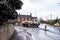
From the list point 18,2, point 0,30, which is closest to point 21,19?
point 18,2

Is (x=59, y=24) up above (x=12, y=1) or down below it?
below

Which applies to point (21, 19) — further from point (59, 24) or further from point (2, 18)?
point (2, 18)

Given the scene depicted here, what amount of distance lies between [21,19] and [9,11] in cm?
10151

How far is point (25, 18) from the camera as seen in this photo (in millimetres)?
118000

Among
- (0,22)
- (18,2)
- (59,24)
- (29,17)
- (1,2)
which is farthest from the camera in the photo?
(29,17)

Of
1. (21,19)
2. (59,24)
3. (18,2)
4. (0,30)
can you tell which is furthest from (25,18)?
(0,30)

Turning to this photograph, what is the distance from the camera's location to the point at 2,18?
16906 millimetres

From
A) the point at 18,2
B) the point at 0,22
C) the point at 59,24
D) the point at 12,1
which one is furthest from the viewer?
the point at 59,24

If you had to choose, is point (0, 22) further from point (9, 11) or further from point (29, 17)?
point (29, 17)

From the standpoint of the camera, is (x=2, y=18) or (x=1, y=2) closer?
(x=1, y=2)

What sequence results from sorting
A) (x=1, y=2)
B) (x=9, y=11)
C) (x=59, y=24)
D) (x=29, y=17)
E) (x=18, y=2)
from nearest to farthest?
(x=1, y=2) < (x=9, y=11) < (x=18, y=2) < (x=59, y=24) < (x=29, y=17)

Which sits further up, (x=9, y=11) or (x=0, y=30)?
(x=9, y=11)

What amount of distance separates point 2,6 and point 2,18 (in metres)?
1.78

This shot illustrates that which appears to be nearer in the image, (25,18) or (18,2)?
(18,2)
